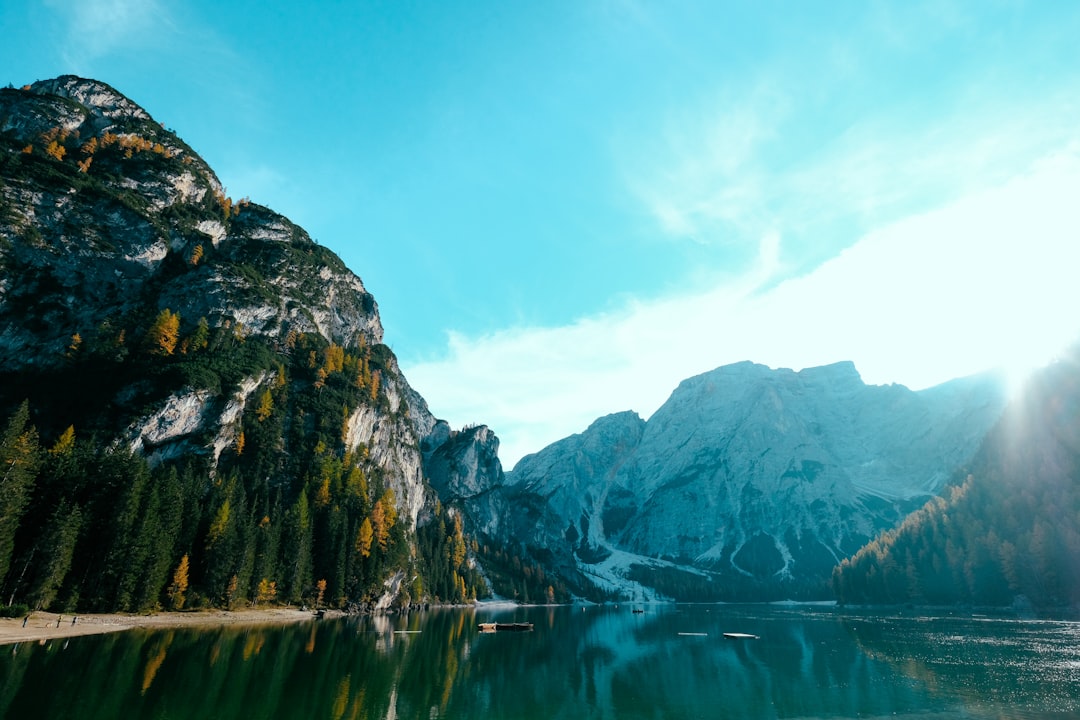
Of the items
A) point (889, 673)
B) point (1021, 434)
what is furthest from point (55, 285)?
point (1021, 434)

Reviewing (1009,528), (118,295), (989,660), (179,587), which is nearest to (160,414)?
(179,587)

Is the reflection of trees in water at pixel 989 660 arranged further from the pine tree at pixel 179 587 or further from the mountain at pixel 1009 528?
the pine tree at pixel 179 587

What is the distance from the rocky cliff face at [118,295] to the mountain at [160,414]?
51 cm

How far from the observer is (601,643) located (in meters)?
86.2

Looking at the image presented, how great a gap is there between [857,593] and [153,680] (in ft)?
724

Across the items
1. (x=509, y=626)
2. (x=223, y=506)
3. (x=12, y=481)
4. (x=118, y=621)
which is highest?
(x=223, y=506)

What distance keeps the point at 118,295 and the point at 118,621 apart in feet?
397

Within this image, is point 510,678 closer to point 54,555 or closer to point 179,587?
point 54,555

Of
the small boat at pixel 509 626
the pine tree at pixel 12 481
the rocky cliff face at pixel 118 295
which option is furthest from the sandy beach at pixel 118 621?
the rocky cliff face at pixel 118 295

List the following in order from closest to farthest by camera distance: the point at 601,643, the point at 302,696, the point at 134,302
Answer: the point at 302,696, the point at 601,643, the point at 134,302

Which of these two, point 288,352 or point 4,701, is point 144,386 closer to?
point 288,352

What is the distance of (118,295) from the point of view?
156250mm

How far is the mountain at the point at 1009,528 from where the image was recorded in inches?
5143

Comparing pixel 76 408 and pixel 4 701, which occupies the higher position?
pixel 76 408
